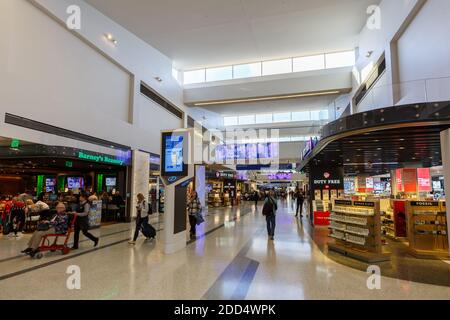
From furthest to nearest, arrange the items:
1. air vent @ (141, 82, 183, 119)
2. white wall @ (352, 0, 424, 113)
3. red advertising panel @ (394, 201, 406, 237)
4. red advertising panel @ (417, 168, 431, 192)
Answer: red advertising panel @ (417, 168, 431, 192), air vent @ (141, 82, 183, 119), red advertising panel @ (394, 201, 406, 237), white wall @ (352, 0, 424, 113)

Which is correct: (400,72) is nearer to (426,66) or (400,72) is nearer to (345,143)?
(426,66)

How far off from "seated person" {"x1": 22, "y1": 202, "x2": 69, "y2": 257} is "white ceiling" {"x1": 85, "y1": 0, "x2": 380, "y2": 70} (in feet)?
28.7

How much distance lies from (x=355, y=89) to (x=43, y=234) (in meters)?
15.6

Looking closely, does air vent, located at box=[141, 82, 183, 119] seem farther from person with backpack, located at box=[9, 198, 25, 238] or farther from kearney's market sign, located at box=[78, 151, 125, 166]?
person with backpack, located at box=[9, 198, 25, 238]

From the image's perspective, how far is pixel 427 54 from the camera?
8852 millimetres

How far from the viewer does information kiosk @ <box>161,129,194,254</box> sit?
6.78 m

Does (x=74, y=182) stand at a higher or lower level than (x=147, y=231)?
higher

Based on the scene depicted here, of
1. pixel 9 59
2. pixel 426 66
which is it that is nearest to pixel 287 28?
pixel 426 66

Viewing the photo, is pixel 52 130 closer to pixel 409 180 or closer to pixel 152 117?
pixel 152 117

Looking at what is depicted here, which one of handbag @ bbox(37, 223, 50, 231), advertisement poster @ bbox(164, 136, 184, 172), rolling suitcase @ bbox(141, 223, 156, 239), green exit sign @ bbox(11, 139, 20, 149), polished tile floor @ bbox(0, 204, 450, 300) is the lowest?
polished tile floor @ bbox(0, 204, 450, 300)

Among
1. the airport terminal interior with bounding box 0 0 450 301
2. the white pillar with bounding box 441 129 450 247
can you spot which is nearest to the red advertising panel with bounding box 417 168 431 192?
the airport terminal interior with bounding box 0 0 450 301

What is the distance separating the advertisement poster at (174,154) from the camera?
7062 millimetres

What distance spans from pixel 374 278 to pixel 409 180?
1268 cm

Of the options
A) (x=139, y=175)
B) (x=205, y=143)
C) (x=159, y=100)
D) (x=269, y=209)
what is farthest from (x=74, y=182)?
(x=269, y=209)
